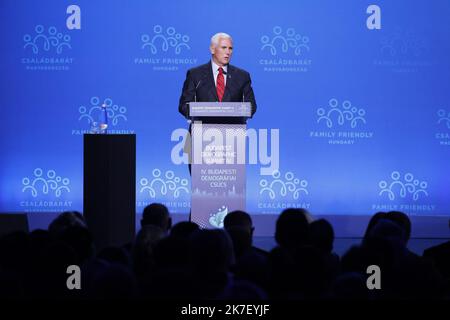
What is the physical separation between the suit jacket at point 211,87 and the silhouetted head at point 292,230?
3111 millimetres

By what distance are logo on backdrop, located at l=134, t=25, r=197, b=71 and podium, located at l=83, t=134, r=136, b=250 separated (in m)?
3.50

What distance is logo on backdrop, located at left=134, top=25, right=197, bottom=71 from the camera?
8891 mm

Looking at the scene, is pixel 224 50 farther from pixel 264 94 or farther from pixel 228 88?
pixel 264 94

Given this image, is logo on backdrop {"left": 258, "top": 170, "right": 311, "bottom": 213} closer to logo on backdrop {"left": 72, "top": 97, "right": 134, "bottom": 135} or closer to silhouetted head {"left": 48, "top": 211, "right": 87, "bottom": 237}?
logo on backdrop {"left": 72, "top": 97, "right": 134, "bottom": 135}

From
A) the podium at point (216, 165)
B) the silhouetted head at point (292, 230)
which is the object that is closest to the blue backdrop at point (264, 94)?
the podium at point (216, 165)

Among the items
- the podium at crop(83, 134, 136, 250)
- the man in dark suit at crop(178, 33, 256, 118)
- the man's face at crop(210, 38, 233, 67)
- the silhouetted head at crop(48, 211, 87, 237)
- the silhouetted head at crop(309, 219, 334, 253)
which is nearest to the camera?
the silhouetted head at crop(309, 219, 334, 253)

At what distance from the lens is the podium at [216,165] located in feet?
19.9

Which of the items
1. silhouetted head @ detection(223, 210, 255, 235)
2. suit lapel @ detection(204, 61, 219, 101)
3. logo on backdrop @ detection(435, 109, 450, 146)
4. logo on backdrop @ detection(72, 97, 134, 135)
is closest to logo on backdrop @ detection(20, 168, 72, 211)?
logo on backdrop @ detection(72, 97, 134, 135)

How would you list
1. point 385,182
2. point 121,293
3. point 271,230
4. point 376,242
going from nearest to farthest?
point 121,293
point 376,242
point 271,230
point 385,182

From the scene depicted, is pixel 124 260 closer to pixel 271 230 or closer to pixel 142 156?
pixel 271 230

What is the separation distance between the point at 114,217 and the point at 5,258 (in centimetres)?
183

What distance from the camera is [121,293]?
112 inches

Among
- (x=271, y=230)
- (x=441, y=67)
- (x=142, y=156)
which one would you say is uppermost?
(x=441, y=67)
